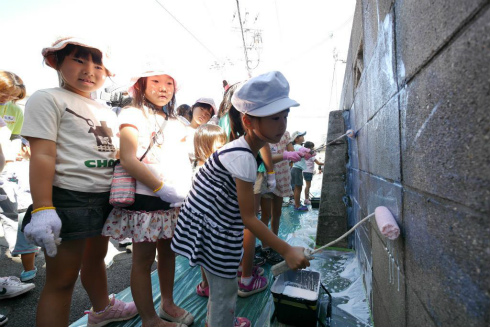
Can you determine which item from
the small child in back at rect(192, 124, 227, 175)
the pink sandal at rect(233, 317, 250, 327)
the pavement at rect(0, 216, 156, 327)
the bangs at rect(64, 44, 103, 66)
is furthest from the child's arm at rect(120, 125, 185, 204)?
the pavement at rect(0, 216, 156, 327)

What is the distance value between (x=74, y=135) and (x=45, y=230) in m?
0.58

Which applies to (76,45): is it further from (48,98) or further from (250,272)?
(250,272)

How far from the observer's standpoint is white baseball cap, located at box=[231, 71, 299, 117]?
1428 millimetres

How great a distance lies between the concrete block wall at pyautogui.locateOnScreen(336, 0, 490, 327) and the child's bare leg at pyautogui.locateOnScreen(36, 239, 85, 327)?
1.79 m

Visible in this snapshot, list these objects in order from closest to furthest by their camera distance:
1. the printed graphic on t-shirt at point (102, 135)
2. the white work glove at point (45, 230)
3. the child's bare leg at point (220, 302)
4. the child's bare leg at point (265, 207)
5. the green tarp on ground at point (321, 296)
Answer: the white work glove at point (45, 230)
the child's bare leg at point (220, 302)
the printed graphic on t-shirt at point (102, 135)
the green tarp on ground at point (321, 296)
the child's bare leg at point (265, 207)

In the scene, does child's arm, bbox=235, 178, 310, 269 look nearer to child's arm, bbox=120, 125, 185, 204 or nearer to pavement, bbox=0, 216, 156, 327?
child's arm, bbox=120, 125, 185, 204

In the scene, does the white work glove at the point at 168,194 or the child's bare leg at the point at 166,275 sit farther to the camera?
the child's bare leg at the point at 166,275

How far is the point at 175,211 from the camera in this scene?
1.92 meters

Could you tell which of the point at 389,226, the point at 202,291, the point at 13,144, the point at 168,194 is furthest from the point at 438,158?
the point at 13,144

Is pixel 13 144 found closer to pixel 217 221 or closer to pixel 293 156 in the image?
pixel 217 221

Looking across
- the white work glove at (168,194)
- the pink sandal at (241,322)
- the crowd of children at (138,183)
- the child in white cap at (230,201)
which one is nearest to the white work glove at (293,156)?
the crowd of children at (138,183)

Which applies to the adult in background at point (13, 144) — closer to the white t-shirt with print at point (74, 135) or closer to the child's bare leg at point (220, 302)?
the white t-shirt with print at point (74, 135)

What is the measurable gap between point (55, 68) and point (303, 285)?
254 centimetres

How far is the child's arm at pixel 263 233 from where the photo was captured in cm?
131
